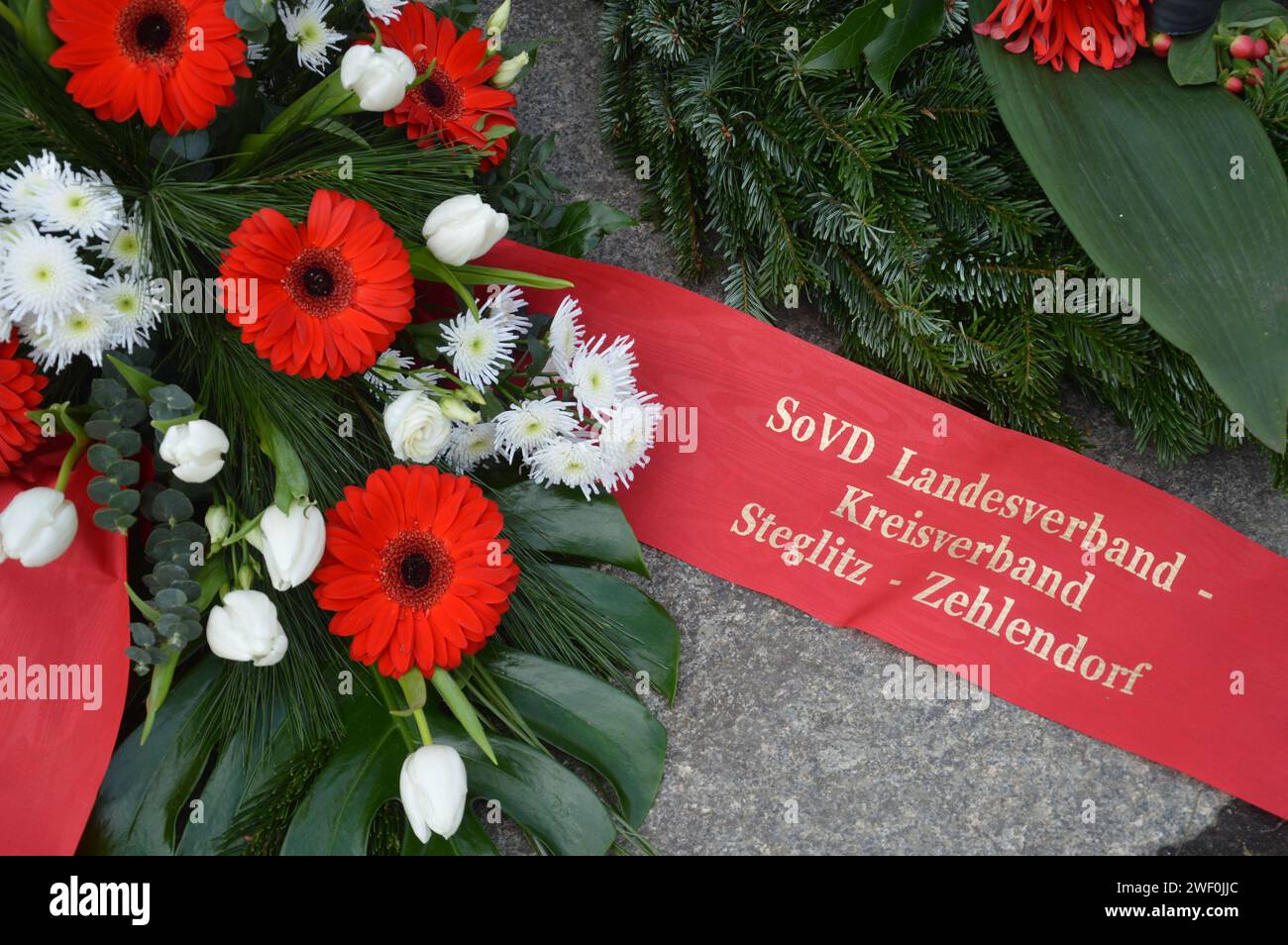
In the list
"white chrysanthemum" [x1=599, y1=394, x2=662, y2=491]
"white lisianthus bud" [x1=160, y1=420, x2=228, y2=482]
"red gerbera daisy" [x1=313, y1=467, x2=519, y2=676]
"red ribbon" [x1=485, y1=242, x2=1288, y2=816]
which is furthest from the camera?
"red ribbon" [x1=485, y1=242, x2=1288, y2=816]

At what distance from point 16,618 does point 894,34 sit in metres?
0.92

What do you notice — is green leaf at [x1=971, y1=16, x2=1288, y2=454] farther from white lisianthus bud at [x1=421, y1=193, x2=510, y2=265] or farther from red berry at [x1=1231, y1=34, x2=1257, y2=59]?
white lisianthus bud at [x1=421, y1=193, x2=510, y2=265]

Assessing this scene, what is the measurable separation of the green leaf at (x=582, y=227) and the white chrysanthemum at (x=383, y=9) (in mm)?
246

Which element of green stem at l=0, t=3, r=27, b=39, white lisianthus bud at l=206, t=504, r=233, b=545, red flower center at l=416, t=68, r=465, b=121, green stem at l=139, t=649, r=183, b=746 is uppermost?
green stem at l=0, t=3, r=27, b=39

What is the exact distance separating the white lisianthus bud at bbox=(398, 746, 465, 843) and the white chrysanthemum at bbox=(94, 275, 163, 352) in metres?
0.41

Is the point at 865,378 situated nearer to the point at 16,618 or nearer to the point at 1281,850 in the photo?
the point at 1281,850

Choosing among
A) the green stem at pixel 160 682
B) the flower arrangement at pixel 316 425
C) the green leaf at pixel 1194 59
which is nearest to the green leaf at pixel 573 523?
the flower arrangement at pixel 316 425

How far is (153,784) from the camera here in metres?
0.94

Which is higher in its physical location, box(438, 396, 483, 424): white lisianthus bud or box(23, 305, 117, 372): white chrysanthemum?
box(23, 305, 117, 372): white chrysanthemum

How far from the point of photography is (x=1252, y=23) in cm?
94

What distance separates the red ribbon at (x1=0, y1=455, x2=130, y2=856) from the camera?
880mm

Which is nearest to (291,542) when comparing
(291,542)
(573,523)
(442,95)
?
(291,542)

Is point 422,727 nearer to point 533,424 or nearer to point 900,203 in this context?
point 533,424

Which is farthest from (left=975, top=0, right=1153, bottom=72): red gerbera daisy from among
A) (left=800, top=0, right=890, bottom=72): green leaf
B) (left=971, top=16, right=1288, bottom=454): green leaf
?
(left=800, top=0, right=890, bottom=72): green leaf
